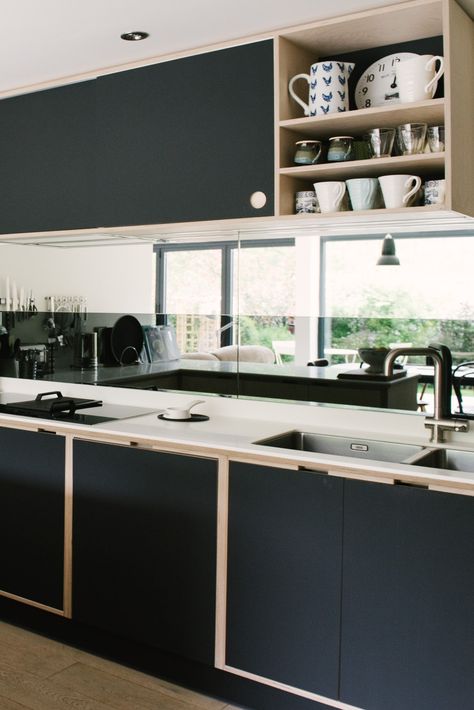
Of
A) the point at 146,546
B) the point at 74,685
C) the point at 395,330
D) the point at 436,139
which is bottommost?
the point at 74,685

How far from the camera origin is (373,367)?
112 inches

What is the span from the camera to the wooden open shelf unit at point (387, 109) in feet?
7.73

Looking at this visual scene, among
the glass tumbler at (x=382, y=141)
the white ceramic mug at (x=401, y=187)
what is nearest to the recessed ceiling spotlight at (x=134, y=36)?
the glass tumbler at (x=382, y=141)

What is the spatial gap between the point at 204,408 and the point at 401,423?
0.86 meters

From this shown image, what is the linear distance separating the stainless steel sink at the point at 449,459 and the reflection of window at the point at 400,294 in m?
0.33

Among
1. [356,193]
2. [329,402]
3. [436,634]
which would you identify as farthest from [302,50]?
[436,634]

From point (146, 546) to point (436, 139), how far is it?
163 centimetres

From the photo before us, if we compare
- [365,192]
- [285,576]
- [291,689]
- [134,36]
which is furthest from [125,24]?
[291,689]

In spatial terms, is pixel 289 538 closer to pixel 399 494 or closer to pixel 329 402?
pixel 399 494

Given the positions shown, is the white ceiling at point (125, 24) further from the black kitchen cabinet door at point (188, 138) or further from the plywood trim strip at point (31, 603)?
the plywood trim strip at point (31, 603)

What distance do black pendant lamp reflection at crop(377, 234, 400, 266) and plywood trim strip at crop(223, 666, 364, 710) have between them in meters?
1.44

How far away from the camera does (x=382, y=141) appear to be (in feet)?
8.18

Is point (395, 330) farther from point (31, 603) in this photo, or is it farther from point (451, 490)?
point (31, 603)

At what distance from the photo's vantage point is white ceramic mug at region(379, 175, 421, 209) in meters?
2.45
